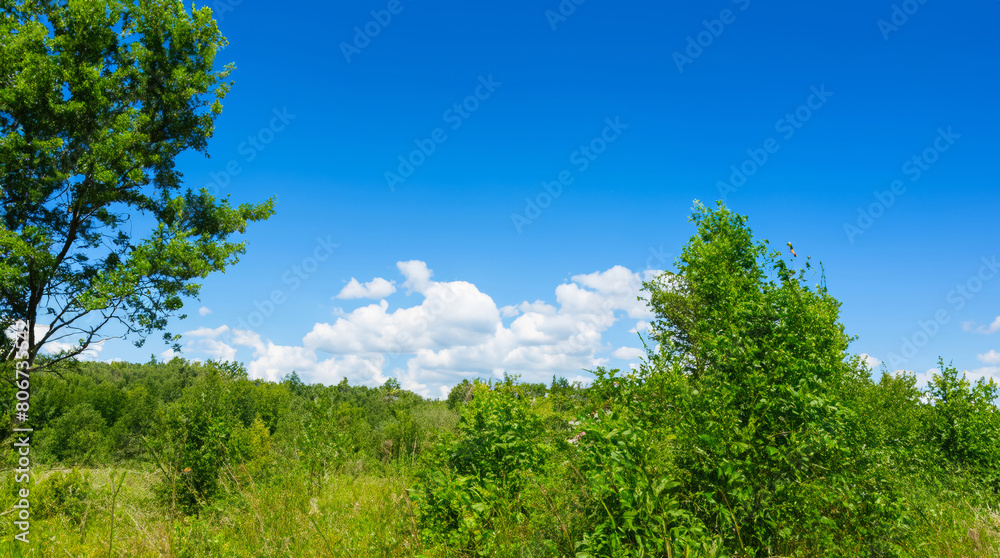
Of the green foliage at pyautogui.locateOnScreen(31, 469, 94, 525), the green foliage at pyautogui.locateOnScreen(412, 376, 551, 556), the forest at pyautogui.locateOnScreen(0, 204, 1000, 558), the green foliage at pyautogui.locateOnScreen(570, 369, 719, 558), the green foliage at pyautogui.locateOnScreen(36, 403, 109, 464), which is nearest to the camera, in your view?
the green foliage at pyautogui.locateOnScreen(570, 369, 719, 558)

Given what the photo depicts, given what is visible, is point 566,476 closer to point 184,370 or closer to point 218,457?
point 218,457

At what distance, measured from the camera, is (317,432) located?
45.6ft

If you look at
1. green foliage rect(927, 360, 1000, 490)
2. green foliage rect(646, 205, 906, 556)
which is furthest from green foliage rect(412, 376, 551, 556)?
green foliage rect(927, 360, 1000, 490)

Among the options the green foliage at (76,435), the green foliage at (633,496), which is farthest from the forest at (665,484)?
the green foliage at (76,435)

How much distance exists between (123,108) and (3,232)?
4.49m

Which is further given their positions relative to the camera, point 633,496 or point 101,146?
point 101,146

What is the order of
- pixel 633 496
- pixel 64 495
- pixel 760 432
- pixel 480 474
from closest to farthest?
pixel 633 496 → pixel 760 432 → pixel 480 474 → pixel 64 495

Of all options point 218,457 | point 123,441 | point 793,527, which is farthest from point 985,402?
point 123,441

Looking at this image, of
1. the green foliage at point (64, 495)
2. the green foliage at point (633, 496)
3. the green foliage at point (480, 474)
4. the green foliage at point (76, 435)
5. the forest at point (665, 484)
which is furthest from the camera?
the green foliage at point (76, 435)

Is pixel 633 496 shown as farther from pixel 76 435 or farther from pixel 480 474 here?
pixel 76 435

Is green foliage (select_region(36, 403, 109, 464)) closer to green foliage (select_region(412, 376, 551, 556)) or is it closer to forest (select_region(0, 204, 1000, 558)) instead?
→ forest (select_region(0, 204, 1000, 558))

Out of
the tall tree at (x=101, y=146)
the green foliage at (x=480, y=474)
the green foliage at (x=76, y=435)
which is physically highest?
the tall tree at (x=101, y=146)

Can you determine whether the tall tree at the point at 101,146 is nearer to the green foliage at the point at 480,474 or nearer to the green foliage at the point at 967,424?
the green foliage at the point at 480,474

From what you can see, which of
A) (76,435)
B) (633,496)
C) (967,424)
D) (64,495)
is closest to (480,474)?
(633,496)
